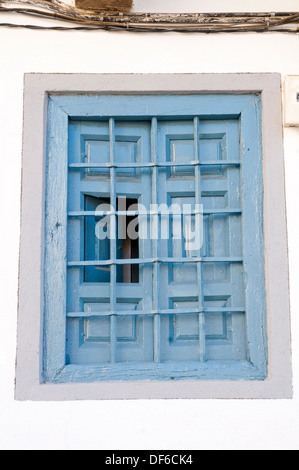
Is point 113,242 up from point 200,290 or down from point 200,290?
up

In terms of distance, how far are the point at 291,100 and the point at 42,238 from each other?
4.55 feet

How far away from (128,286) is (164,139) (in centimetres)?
77

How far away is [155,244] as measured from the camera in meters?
2.58

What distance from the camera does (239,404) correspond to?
2.48 metres

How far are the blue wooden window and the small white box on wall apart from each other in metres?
0.15

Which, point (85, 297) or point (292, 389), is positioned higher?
point (85, 297)

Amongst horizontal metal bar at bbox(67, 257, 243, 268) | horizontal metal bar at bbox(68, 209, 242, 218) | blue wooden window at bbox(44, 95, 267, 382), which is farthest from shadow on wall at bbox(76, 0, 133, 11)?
horizontal metal bar at bbox(67, 257, 243, 268)

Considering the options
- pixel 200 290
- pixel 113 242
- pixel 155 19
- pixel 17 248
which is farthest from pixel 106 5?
pixel 200 290

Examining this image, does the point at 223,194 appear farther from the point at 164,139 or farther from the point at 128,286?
the point at 128,286

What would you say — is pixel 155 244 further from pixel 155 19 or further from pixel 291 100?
pixel 155 19

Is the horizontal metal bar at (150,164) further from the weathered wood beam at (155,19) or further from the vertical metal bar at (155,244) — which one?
the weathered wood beam at (155,19)

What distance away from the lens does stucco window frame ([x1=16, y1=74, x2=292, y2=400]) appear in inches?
97.5
